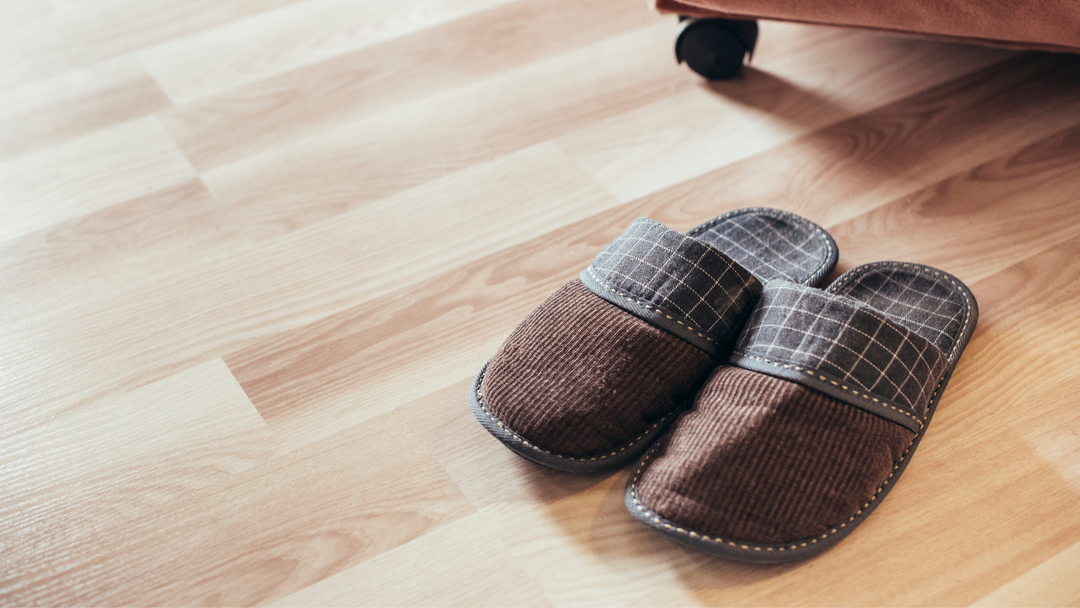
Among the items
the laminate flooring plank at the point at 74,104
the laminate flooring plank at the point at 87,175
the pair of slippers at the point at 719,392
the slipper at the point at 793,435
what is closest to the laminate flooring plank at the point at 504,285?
the pair of slippers at the point at 719,392

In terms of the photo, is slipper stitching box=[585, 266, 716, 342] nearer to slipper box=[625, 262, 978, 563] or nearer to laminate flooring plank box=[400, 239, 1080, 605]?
slipper box=[625, 262, 978, 563]

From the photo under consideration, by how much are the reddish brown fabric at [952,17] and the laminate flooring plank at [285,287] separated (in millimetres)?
292

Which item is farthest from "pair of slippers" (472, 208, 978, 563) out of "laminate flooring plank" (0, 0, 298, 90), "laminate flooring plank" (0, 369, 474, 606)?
"laminate flooring plank" (0, 0, 298, 90)

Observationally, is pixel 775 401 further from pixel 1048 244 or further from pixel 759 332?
pixel 1048 244

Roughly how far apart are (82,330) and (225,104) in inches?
16.4

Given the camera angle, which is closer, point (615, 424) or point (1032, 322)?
point (615, 424)

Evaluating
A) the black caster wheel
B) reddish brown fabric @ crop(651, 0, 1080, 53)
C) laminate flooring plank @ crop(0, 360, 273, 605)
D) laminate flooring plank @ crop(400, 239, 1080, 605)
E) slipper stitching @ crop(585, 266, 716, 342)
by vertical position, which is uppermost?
reddish brown fabric @ crop(651, 0, 1080, 53)

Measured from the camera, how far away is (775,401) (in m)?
0.64

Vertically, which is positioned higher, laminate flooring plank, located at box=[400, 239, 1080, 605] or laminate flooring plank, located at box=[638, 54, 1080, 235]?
laminate flooring plank, located at box=[638, 54, 1080, 235]

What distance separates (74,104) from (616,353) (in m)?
0.91

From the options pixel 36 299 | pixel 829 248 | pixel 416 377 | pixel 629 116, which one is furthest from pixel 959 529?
pixel 36 299

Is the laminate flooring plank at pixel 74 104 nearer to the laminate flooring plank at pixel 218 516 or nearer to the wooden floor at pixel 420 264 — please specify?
the wooden floor at pixel 420 264

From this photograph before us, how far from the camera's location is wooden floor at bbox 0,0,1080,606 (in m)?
0.65

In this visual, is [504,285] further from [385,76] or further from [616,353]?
[385,76]
